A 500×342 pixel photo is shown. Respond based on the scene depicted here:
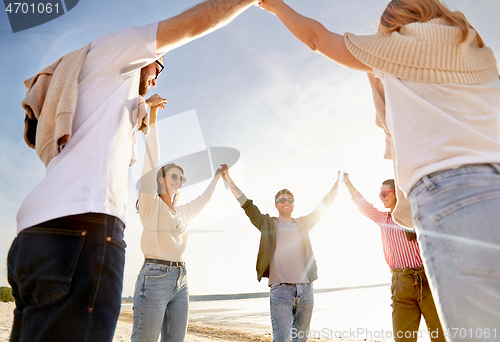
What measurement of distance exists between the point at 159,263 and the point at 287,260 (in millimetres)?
2192

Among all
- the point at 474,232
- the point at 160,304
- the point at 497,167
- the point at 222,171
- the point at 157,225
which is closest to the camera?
the point at 474,232

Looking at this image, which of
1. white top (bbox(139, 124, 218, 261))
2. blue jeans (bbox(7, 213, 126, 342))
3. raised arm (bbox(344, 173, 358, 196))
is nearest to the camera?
blue jeans (bbox(7, 213, 126, 342))

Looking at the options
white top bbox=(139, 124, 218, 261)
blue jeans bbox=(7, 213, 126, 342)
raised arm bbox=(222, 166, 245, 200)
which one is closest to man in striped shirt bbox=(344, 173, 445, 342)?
raised arm bbox=(222, 166, 245, 200)

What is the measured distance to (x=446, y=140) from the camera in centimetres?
128

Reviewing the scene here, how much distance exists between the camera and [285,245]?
17.7 feet

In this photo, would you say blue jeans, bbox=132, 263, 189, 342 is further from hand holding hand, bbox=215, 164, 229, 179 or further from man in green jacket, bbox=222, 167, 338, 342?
hand holding hand, bbox=215, 164, 229, 179

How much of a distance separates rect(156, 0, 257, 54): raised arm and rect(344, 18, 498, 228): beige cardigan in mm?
839

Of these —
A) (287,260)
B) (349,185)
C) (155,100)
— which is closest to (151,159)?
(155,100)

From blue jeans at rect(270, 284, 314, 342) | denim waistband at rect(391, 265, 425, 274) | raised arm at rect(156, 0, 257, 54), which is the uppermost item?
raised arm at rect(156, 0, 257, 54)

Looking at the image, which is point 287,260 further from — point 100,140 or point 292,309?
point 100,140

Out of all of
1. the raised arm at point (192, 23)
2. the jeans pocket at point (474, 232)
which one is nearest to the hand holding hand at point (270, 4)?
the raised arm at point (192, 23)

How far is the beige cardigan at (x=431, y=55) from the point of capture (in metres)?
1.41

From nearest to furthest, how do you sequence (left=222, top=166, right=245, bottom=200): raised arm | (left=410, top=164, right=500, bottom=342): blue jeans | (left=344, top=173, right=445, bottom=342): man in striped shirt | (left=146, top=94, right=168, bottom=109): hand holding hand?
(left=410, top=164, right=500, bottom=342): blue jeans → (left=146, top=94, right=168, bottom=109): hand holding hand → (left=344, top=173, right=445, bottom=342): man in striped shirt → (left=222, top=166, right=245, bottom=200): raised arm

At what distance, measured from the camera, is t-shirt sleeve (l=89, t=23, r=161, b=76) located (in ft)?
5.09
